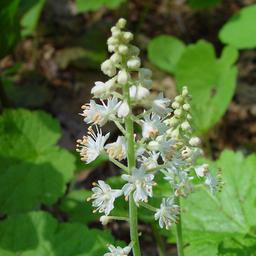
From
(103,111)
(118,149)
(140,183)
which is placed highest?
(103,111)

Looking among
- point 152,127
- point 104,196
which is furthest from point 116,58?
point 104,196

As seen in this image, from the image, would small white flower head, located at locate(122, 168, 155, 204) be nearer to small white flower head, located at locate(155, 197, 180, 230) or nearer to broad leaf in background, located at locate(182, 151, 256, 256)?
small white flower head, located at locate(155, 197, 180, 230)

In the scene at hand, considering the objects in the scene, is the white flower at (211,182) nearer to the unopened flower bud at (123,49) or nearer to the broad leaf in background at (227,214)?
the broad leaf in background at (227,214)

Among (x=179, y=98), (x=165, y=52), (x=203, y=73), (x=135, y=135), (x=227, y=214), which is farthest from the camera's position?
(x=165, y=52)

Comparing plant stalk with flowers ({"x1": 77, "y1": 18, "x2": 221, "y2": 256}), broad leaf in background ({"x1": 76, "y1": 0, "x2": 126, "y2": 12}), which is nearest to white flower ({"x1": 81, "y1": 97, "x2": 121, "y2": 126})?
plant stalk with flowers ({"x1": 77, "y1": 18, "x2": 221, "y2": 256})

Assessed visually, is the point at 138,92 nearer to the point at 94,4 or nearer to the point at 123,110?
the point at 123,110
